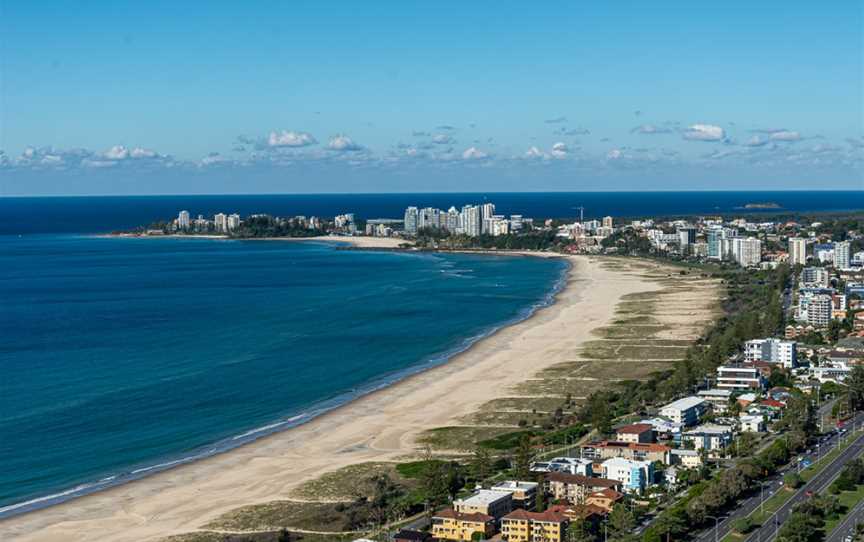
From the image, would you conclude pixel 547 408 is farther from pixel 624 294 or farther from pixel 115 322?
pixel 624 294

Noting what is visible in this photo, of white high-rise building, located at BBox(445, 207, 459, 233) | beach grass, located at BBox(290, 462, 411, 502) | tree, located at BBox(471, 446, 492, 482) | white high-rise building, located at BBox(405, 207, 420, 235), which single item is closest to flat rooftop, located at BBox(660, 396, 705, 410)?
→ tree, located at BBox(471, 446, 492, 482)

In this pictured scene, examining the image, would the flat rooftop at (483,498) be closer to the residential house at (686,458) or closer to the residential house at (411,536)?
the residential house at (411,536)

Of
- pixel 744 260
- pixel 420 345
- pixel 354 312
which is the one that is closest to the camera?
pixel 420 345

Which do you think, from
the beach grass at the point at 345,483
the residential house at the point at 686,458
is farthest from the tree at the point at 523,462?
the residential house at the point at 686,458

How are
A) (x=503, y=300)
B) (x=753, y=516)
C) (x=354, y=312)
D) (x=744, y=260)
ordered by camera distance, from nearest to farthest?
(x=753, y=516) → (x=354, y=312) → (x=503, y=300) → (x=744, y=260)

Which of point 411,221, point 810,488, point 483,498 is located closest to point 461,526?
point 483,498

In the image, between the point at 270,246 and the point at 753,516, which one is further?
the point at 270,246

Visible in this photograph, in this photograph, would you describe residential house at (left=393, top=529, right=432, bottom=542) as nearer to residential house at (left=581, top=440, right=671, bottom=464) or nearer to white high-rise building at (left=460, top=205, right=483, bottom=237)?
residential house at (left=581, top=440, right=671, bottom=464)

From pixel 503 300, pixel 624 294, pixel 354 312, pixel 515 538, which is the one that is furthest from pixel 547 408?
pixel 624 294
